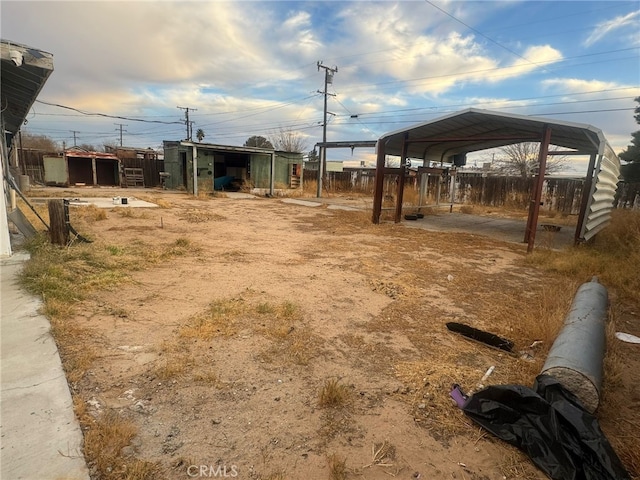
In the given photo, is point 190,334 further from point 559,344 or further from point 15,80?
point 15,80

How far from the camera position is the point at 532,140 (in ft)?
29.5

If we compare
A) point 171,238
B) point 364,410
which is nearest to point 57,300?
point 364,410

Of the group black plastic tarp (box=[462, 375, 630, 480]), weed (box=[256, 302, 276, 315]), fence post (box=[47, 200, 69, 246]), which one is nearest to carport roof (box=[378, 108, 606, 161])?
weed (box=[256, 302, 276, 315])

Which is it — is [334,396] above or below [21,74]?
below

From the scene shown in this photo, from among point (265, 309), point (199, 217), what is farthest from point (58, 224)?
point (199, 217)

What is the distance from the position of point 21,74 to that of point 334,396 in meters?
7.48

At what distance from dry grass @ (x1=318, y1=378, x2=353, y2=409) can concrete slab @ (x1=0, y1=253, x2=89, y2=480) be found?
4.69 ft

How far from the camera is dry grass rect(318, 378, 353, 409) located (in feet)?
8.05

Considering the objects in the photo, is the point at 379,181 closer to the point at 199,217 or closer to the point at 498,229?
the point at 498,229

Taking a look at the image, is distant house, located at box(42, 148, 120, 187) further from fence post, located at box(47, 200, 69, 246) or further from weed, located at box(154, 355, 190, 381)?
weed, located at box(154, 355, 190, 381)

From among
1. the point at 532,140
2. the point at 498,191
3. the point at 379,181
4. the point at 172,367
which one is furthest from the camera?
the point at 498,191

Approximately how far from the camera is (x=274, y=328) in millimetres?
3604

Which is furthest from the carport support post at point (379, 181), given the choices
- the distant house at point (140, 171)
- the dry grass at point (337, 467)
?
the distant house at point (140, 171)

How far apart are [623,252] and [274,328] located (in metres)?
8.37
